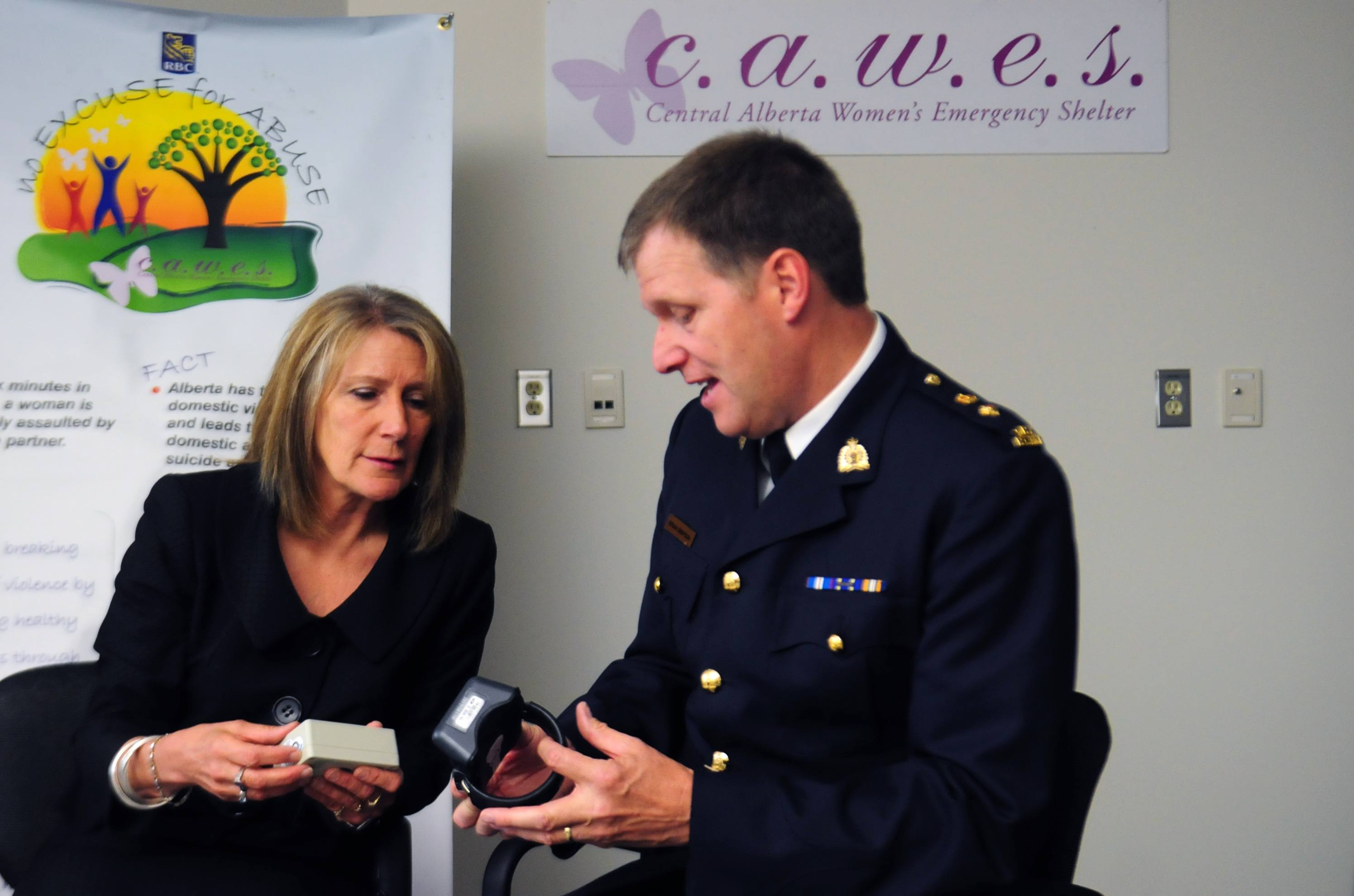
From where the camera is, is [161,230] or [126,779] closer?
[126,779]

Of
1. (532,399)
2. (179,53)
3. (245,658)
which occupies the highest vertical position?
(179,53)

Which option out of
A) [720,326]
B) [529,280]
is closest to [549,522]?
[529,280]

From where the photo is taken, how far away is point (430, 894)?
210cm

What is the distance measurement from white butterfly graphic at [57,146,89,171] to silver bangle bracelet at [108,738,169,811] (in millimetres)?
1178

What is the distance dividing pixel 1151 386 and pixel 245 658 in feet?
6.50

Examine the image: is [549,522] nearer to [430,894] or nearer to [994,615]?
[430,894]

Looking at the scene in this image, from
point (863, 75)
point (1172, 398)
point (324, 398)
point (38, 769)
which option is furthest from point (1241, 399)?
point (38, 769)

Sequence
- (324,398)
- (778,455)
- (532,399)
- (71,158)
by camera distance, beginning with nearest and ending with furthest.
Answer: (778,455) < (324,398) < (71,158) < (532,399)

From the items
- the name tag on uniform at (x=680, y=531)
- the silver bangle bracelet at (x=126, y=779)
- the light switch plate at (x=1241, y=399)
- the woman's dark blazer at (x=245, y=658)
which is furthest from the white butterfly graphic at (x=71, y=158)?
the light switch plate at (x=1241, y=399)

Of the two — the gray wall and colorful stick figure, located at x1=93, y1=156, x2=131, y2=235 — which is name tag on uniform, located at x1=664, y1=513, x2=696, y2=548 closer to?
the gray wall

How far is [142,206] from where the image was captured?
2135 mm

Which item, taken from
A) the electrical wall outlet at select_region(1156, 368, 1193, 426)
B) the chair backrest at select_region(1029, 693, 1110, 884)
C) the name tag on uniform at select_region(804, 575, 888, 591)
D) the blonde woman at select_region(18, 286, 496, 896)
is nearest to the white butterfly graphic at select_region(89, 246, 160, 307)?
the blonde woman at select_region(18, 286, 496, 896)

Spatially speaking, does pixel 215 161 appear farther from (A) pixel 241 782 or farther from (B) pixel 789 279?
(B) pixel 789 279

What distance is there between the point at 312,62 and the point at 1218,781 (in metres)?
2.48
